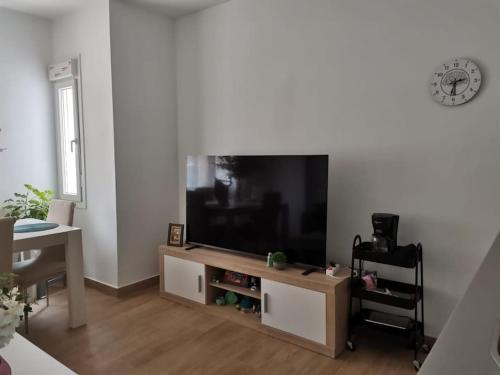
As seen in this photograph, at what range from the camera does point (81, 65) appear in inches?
144

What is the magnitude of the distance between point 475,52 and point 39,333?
347 centimetres

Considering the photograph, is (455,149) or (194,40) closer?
(455,149)

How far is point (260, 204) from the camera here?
2.93 meters

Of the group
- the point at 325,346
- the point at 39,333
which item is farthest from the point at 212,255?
the point at 39,333

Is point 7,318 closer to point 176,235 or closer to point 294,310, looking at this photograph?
point 294,310

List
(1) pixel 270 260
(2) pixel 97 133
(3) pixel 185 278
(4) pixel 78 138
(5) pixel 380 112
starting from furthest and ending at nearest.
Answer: (4) pixel 78 138
(2) pixel 97 133
(3) pixel 185 278
(1) pixel 270 260
(5) pixel 380 112

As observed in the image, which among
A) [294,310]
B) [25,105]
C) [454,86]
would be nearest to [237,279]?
[294,310]

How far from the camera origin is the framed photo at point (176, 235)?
342 centimetres

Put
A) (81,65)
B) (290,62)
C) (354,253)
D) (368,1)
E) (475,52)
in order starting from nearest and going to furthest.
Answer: (475,52), (354,253), (368,1), (290,62), (81,65)

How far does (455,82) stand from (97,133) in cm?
297

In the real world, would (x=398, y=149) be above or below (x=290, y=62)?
below

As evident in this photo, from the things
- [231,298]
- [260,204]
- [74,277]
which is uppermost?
[260,204]

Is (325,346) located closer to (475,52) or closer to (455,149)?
(455,149)

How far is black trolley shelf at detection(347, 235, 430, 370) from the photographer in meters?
2.30
